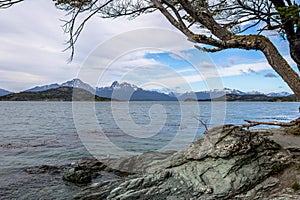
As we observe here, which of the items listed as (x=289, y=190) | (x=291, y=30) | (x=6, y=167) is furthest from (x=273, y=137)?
(x=6, y=167)

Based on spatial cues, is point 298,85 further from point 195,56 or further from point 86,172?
point 86,172

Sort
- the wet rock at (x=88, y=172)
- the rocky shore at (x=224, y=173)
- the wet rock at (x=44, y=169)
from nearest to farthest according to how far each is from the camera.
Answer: the rocky shore at (x=224, y=173) → the wet rock at (x=88, y=172) → the wet rock at (x=44, y=169)

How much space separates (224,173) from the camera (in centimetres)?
672

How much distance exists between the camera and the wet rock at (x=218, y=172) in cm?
638

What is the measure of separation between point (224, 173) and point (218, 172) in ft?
0.53

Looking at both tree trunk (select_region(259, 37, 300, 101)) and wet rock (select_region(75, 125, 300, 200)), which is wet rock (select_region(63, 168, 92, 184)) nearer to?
wet rock (select_region(75, 125, 300, 200))

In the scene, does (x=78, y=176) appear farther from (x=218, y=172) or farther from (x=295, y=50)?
(x=295, y=50)

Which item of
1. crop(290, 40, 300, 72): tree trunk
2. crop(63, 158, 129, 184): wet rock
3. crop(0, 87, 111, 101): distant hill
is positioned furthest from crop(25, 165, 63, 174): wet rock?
crop(0, 87, 111, 101): distant hill

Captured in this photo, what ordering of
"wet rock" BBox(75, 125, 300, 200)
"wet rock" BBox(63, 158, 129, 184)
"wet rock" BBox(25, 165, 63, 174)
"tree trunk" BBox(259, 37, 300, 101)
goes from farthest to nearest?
"wet rock" BBox(25, 165, 63, 174)
"wet rock" BBox(63, 158, 129, 184)
"wet rock" BBox(75, 125, 300, 200)
"tree trunk" BBox(259, 37, 300, 101)

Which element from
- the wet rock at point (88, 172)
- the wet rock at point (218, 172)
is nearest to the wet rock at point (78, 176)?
the wet rock at point (88, 172)

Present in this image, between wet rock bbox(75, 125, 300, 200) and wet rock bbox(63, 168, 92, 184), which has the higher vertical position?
wet rock bbox(75, 125, 300, 200)

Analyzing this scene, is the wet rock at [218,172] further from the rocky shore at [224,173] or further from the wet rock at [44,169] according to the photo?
the wet rock at [44,169]

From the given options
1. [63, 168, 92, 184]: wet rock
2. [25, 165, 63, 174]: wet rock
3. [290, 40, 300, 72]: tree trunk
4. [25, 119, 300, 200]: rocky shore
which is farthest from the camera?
[25, 165, 63, 174]: wet rock

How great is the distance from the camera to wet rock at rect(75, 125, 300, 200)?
638 centimetres
